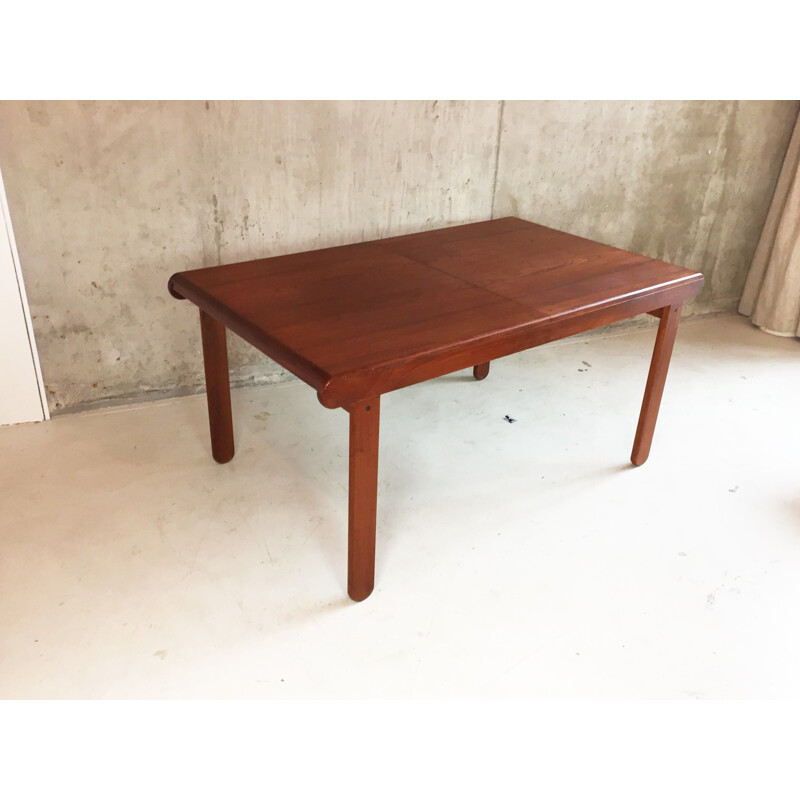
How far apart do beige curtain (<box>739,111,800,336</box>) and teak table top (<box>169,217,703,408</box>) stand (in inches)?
53.4

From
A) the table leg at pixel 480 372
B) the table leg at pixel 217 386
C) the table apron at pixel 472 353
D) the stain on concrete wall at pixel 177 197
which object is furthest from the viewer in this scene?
the table leg at pixel 480 372

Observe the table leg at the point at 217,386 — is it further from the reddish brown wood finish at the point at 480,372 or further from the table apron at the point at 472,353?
the reddish brown wood finish at the point at 480,372

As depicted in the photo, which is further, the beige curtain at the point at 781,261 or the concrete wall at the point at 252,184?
the beige curtain at the point at 781,261

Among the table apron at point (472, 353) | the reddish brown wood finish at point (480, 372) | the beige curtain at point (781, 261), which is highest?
the table apron at point (472, 353)

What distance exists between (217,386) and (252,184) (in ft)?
2.30

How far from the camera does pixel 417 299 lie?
199cm

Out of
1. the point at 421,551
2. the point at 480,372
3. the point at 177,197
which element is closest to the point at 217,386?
the point at 177,197

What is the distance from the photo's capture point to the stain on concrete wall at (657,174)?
295 centimetres

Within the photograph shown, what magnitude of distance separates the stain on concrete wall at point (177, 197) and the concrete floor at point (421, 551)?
0.70 ft

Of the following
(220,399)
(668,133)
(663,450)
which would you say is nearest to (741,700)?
(663,450)

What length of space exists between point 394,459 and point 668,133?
1802mm

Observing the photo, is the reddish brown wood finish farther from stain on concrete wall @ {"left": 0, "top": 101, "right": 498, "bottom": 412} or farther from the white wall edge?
the white wall edge

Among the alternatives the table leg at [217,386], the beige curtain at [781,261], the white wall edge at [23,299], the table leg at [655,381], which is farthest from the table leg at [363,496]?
the beige curtain at [781,261]

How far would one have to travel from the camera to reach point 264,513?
2168 millimetres
